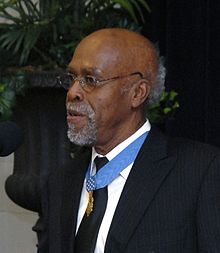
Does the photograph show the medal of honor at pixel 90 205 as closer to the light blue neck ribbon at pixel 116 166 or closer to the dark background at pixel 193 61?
the light blue neck ribbon at pixel 116 166

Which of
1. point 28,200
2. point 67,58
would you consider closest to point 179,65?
point 67,58

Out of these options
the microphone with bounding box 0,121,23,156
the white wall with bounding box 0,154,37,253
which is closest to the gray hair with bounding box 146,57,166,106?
the microphone with bounding box 0,121,23,156

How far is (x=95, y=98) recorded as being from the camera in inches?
72.4

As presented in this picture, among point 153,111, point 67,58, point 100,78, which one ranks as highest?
point 100,78

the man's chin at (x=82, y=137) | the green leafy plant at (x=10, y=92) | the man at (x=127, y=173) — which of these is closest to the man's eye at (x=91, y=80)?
the man at (x=127, y=173)

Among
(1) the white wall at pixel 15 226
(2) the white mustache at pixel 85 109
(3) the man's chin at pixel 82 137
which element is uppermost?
(2) the white mustache at pixel 85 109

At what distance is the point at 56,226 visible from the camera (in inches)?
76.3

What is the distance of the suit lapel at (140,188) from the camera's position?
1762 millimetres

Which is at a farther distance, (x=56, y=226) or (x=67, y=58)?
(x=67, y=58)

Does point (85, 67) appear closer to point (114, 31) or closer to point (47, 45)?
point (114, 31)

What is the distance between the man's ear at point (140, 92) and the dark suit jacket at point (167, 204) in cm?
8

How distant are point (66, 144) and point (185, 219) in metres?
1.29

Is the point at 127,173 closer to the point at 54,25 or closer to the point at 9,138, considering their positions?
the point at 9,138

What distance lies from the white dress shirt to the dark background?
1184 millimetres
